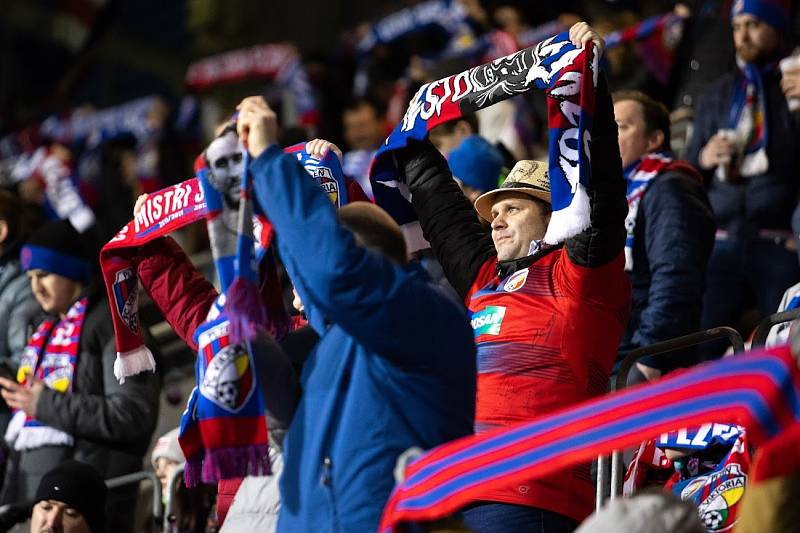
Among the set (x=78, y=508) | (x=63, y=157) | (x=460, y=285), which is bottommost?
(x=78, y=508)

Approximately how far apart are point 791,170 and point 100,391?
3.34 m

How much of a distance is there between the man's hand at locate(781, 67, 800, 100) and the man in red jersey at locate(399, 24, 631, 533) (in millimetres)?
2078

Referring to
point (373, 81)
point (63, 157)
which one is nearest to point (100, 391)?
point (63, 157)

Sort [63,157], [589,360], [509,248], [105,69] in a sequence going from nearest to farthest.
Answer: [589,360] → [509,248] → [63,157] → [105,69]

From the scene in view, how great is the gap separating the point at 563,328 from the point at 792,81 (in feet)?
8.28

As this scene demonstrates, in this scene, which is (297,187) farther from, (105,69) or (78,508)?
(105,69)

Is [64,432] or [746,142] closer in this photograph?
[64,432]

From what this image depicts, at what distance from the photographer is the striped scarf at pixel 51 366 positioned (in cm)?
609

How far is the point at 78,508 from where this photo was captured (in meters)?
5.39

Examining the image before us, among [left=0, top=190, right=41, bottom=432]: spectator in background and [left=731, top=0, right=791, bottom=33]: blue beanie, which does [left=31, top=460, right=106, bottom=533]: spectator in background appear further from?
[left=731, top=0, right=791, bottom=33]: blue beanie

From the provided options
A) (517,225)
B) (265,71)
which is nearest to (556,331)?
(517,225)

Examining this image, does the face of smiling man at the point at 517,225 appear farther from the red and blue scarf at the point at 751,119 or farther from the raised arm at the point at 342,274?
the red and blue scarf at the point at 751,119

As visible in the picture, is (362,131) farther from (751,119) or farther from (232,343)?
(232,343)

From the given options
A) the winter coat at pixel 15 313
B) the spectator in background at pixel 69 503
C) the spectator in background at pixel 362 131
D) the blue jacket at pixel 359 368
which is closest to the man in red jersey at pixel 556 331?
the blue jacket at pixel 359 368
